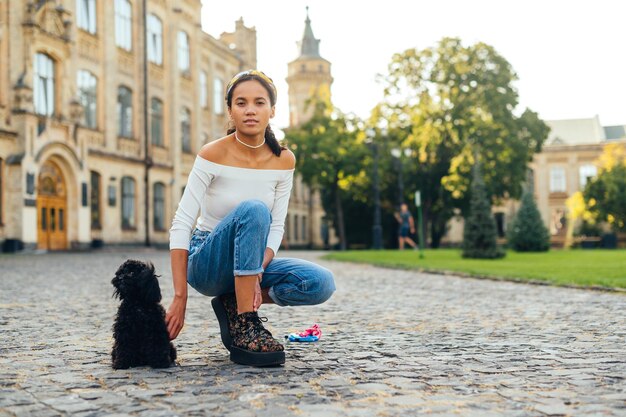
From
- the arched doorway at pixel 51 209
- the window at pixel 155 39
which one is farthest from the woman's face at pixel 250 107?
Result: the window at pixel 155 39

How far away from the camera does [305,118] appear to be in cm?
6825

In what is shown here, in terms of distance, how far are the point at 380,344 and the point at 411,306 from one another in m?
3.42

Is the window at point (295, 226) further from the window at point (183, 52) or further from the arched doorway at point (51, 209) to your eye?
the arched doorway at point (51, 209)

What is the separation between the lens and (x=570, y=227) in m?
65.4

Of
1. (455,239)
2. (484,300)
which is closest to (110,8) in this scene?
(484,300)

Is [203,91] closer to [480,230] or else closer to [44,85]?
[44,85]

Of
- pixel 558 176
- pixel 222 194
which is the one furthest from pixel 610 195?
pixel 222 194

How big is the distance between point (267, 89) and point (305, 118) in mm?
64188

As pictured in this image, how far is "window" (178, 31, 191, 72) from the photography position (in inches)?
1507

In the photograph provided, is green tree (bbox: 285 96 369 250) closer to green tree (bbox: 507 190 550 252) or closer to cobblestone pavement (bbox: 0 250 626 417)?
green tree (bbox: 507 190 550 252)

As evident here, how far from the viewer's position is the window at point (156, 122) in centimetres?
3556

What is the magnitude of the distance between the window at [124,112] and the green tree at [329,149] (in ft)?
30.2

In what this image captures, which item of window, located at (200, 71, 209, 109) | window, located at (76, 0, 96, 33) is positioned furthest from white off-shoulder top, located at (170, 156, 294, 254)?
window, located at (200, 71, 209, 109)

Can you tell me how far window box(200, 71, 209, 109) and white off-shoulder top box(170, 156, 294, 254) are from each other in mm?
36949
